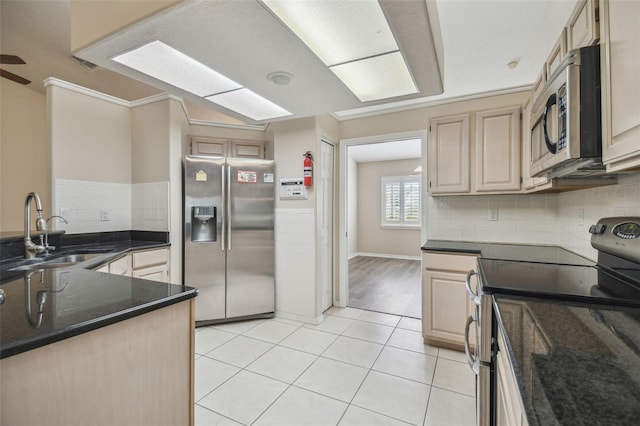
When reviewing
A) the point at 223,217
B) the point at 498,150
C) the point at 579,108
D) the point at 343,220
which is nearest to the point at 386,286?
the point at 343,220

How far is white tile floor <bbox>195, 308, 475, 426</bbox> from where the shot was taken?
68.1 inches

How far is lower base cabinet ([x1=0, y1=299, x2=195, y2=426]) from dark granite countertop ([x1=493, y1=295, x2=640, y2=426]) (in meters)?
1.03

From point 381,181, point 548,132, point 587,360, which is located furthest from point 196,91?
point 381,181

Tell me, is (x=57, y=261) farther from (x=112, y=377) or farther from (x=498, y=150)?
(x=498, y=150)

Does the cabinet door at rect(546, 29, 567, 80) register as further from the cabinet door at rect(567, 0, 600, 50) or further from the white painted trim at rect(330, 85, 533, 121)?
the white painted trim at rect(330, 85, 533, 121)

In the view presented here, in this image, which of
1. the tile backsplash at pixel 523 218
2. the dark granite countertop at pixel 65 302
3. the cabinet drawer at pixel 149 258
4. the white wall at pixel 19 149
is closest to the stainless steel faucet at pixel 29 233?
the dark granite countertop at pixel 65 302

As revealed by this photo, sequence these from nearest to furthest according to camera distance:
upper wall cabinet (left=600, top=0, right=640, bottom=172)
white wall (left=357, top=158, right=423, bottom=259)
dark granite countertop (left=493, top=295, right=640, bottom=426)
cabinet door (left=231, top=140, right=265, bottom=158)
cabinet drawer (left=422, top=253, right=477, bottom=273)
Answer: dark granite countertop (left=493, top=295, right=640, bottom=426)
upper wall cabinet (left=600, top=0, right=640, bottom=172)
cabinet drawer (left=422, top=253, right=477, bottom=273)
cabinet door (left=231, top=140, right=265, bottom=158)
white wall (left=357, top=158, right=423, bottom=259)

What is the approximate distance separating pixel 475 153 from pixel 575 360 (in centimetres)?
238

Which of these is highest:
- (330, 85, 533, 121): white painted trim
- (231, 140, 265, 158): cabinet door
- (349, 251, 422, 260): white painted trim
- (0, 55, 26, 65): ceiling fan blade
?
(0, 55, 26, 65): ceiling fan blade

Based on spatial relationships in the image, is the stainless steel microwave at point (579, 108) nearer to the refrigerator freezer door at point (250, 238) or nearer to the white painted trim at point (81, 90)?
the refrigerator freezer door at point (250, 238)

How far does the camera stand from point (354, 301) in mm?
3855

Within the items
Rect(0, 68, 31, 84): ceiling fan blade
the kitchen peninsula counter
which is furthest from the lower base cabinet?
Rect(0, 68, 31, 84): ceiling fan blade

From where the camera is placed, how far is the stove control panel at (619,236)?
126cm

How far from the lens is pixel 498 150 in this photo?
102 inches
